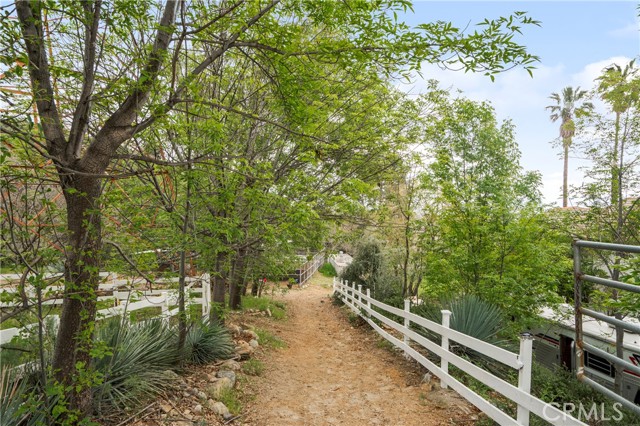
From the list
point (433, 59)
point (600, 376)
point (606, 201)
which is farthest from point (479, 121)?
point (433, 59)

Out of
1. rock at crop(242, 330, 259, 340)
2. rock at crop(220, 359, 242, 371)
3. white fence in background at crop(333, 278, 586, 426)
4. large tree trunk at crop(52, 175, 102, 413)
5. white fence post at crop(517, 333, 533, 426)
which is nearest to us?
white fence in background at crop(333, 278, 586, 426)

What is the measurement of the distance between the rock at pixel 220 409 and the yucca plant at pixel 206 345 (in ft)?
4.66

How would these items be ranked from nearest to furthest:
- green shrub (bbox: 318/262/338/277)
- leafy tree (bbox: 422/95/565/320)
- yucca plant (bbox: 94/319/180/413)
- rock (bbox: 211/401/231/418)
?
yucca plant (bbox: 94/319/180/413)
rock (bbox: 211/401/231/418)
leafy tree (bbox: 422/95/565/320)
green shrub (bbox: 318/262/338/277)

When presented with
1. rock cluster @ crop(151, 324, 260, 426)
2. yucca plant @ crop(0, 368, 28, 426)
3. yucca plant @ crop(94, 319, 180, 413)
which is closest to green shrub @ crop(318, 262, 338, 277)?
rock cluster @ crop(151, 324, 260, 426)

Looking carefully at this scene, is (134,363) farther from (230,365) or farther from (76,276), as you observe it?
(76,276)

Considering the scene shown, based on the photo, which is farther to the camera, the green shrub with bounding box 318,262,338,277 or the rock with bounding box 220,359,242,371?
the green shrub with bounding box 318,262,338,277

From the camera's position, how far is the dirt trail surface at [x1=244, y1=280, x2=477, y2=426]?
449 centimetres

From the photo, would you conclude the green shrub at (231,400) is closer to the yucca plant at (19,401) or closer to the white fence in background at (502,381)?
the yucca plant at (19,401)

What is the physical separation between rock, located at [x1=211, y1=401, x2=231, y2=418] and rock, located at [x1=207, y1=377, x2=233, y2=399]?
0.24 meters

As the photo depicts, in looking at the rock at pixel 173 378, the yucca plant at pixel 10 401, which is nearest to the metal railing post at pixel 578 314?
the yucca plant at pixel 10 401

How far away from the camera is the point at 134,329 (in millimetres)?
5152

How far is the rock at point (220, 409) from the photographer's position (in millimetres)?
4438

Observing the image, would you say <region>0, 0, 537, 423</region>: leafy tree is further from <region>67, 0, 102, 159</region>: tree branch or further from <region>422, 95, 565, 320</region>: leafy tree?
<region>422, 95, 565, 320</region>: leafy tree

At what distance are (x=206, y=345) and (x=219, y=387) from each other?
129 centimetres
